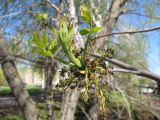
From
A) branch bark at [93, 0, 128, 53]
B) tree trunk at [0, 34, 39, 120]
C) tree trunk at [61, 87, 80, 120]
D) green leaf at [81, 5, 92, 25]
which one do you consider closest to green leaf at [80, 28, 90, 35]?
green leaf at [81, 5, 92, 25]

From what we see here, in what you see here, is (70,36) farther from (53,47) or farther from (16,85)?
(16,85)

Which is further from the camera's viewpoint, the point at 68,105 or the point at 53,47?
the point at 68,105

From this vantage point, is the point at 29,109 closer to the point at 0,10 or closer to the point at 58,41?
the point at 0,10

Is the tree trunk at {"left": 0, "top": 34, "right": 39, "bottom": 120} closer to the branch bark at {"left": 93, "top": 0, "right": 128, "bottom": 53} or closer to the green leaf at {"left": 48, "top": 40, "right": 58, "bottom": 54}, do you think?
the branch bark at {"left": 93, "top": 0, "right": 128, "bottom": 53}

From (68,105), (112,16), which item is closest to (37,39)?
(68,105)

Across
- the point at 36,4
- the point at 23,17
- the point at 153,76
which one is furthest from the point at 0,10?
the point at 153,76

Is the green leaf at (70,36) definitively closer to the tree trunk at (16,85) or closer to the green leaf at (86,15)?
the green leaf at (86,15)

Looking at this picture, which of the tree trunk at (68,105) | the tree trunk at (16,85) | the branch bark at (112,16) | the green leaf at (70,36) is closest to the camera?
the green leaf at (70,36)

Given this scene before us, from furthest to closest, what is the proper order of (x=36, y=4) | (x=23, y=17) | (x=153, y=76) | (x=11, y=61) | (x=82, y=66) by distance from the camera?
1. (x=23, y=17)
2. (x=36, y=4)
3. (x=11, y=61)
4. (x=153, y=76)
5. (x=82, y=66)

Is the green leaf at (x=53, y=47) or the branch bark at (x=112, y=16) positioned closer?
the green leaf at (x=53, y=47)

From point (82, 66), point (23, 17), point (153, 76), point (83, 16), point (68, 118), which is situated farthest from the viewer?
point (23, 17)

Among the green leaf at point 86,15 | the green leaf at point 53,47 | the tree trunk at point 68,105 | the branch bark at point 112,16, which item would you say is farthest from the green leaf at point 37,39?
the branch bark at point 112,16
